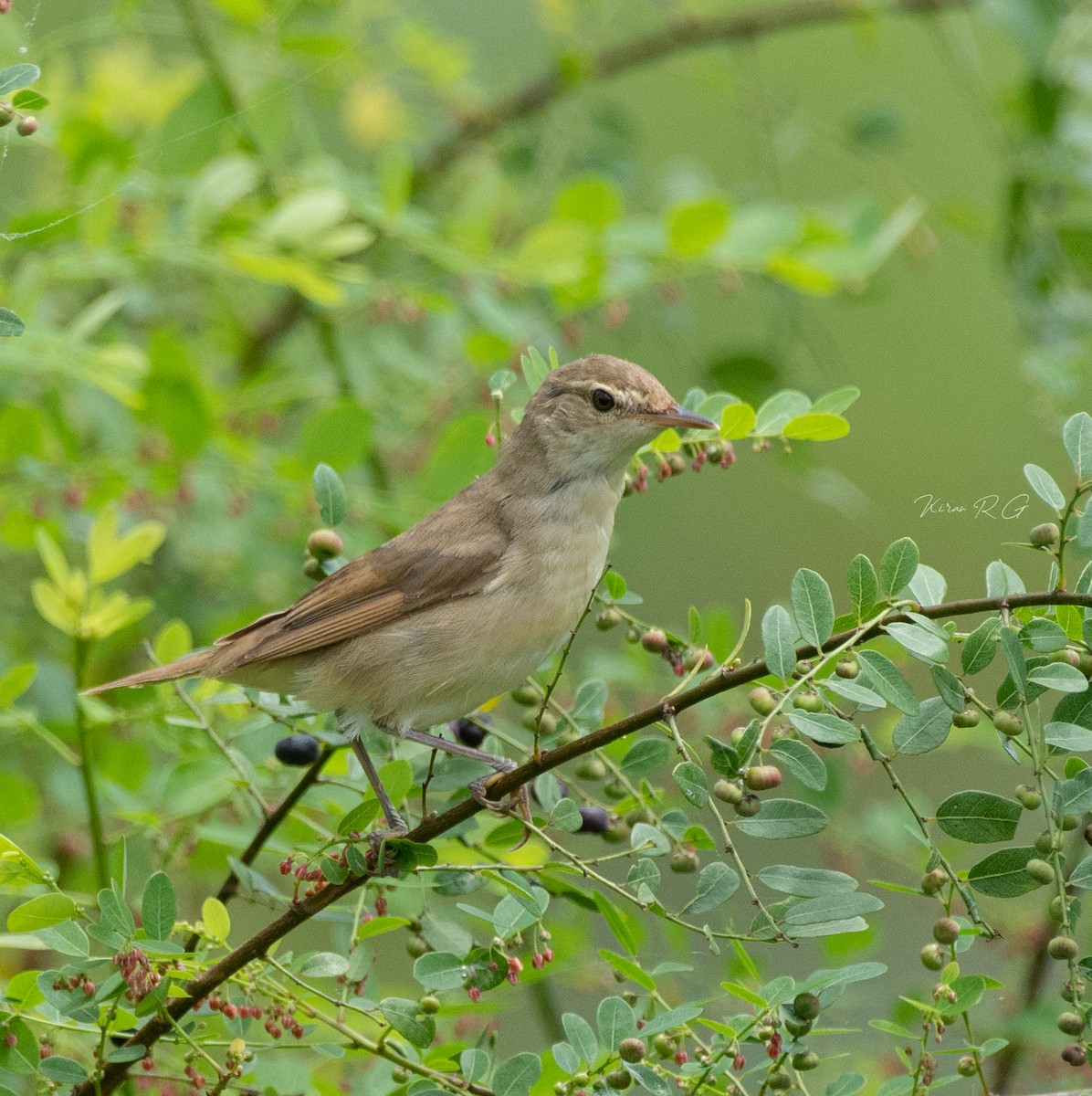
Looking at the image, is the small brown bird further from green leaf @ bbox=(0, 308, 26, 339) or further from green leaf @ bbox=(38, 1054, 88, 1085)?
green leaf @ bbox=(0, 308, 26, 339)

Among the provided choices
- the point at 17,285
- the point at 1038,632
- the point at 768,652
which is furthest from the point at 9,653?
the point at 1038,632

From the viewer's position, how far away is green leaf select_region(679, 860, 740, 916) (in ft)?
5.67

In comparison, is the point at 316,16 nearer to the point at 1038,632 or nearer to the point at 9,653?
the point at 9,653

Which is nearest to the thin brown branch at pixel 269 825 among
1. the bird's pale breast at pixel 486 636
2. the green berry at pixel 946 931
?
the bird's pale breast at pixel 486 636

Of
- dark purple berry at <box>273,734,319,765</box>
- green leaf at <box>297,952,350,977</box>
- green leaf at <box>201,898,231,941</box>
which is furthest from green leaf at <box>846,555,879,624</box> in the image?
dark purple berry at <box>273,734,319,765</box>

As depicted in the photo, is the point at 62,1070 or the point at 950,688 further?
the point at 62,1070

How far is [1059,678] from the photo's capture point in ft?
5.02

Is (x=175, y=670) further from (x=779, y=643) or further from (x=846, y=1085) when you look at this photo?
(x=846, y=1085)

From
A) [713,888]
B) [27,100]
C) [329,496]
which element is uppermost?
[27,100]

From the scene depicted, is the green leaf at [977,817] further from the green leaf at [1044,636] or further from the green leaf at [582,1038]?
the green leaf at [582,1038]

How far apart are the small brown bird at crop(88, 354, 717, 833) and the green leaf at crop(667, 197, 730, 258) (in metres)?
0.46

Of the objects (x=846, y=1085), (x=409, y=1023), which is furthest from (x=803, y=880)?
(x=409, y=1023)

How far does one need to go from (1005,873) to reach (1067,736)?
191 mm

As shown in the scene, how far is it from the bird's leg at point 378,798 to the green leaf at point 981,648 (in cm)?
84
